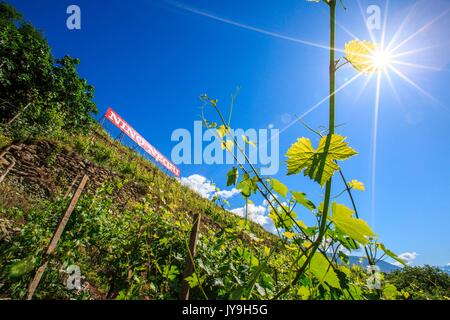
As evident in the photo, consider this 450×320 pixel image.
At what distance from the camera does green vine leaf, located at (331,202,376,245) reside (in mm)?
613

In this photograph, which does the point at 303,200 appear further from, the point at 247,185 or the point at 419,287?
the point at 419,287

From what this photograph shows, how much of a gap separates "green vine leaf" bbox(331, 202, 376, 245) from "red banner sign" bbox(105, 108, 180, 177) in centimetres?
1716

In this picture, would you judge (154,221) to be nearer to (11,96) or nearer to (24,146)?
(24,146)

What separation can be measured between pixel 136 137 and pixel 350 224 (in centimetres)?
1900

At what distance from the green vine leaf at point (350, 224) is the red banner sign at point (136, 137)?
1716cm

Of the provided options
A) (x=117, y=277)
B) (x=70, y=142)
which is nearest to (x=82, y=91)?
(x=70, y=142)

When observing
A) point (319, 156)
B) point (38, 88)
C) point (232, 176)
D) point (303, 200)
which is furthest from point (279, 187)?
point (38, 88)

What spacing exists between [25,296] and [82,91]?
647 inches

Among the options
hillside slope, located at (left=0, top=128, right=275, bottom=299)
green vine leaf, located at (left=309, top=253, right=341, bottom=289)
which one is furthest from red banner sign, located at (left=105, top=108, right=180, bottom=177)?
green vine leaf, located at (left=309, top=253, right=341, bottom=289)

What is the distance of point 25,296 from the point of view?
198 centimetres

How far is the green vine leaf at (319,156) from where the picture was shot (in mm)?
492

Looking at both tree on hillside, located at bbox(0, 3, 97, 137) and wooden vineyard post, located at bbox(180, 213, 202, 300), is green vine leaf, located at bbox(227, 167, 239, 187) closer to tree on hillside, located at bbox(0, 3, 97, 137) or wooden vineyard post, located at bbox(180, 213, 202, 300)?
wooden vineyard post, located at bbox(180, 213, 202, 300)

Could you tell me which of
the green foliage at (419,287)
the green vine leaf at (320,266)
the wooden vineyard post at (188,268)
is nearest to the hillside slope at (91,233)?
the wooden vineyard post at (188,268)
